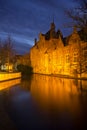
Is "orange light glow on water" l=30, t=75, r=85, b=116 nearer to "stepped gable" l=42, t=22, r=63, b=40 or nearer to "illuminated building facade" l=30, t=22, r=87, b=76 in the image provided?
"illuminated building facade" l=30, t=22, r=87, b=76

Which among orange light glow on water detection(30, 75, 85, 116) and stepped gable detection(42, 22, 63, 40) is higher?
stepped gable detection(42, 22, 63, 40)

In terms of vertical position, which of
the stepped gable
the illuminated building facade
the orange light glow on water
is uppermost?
the stepped gable

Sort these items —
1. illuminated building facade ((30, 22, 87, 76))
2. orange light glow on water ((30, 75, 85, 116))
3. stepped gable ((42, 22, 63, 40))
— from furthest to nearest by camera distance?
stepped gable ((42, 22, 63, 40)), illuminated building facade ((30, 22, 87, 76)), orange light glow on water ((30, 75, 85, 116))

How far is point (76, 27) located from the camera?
16.2 meters

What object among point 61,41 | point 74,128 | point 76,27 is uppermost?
point 61,41

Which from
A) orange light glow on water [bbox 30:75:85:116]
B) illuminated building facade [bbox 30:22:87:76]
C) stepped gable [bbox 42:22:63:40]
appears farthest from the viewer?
stepped gable [bbox 42:22:63:40]

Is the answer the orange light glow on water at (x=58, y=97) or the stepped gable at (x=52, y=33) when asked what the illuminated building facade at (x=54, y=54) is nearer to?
the stepped gable at (x=52, y=33)

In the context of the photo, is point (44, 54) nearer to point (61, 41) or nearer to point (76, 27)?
point (61, 41)

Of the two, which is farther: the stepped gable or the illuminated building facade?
the stepped gable

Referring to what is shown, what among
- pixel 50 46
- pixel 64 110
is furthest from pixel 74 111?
pixel 50 46

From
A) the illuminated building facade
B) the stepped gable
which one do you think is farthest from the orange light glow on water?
the stepped gable

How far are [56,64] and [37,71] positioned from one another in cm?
2047

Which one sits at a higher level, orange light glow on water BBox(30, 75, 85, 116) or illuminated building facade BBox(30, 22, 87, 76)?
illuminated building facade BBox(30, 22, 87, 76)

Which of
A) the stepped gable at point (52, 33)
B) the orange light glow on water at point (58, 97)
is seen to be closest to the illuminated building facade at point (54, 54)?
the stepped gable at point (52, 33)
